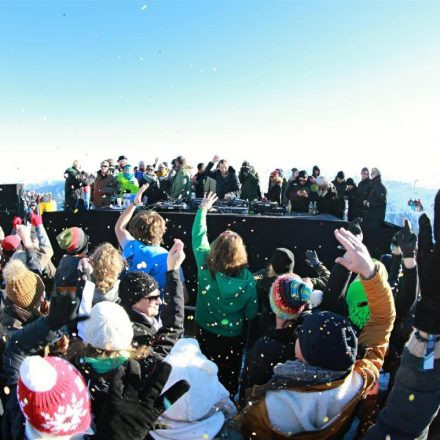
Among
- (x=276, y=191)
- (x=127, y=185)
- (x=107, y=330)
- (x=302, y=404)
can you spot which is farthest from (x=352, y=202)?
(x=107, y=330)

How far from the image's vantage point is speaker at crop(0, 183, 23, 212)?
8602mm

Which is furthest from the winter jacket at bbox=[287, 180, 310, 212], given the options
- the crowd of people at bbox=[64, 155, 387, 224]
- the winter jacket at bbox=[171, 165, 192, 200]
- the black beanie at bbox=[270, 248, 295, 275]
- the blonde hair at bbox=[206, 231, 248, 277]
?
the blonde hair at bbox=[206, 231, 248, 277]

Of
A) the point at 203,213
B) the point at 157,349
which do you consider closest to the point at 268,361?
the point at 157,349

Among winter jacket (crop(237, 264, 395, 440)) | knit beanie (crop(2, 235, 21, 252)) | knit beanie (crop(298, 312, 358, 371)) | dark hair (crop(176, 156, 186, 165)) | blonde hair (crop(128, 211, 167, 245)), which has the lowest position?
winter jacket (crop(237, 264, 395, 440))

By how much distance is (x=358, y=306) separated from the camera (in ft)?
8.33

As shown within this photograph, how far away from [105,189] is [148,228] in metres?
5.65

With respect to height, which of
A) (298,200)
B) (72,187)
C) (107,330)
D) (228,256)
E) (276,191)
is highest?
(72,187)

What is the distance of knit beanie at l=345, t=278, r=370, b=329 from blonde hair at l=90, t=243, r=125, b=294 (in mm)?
1764

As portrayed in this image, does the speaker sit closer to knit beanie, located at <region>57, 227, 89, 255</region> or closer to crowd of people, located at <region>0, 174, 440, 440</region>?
knit beanie, located at <region>57, 227, 89, 255</region>

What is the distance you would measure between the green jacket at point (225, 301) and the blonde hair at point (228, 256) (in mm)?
51

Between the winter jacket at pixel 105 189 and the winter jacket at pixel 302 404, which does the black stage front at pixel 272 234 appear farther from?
the winter jacket at pixel 302 404

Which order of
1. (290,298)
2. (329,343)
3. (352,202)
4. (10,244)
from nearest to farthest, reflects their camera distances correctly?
(329,343)
(290,298)
(10,244)
(352,202)

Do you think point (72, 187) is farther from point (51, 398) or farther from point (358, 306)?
point (51, 398)

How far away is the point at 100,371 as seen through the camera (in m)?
1.57
